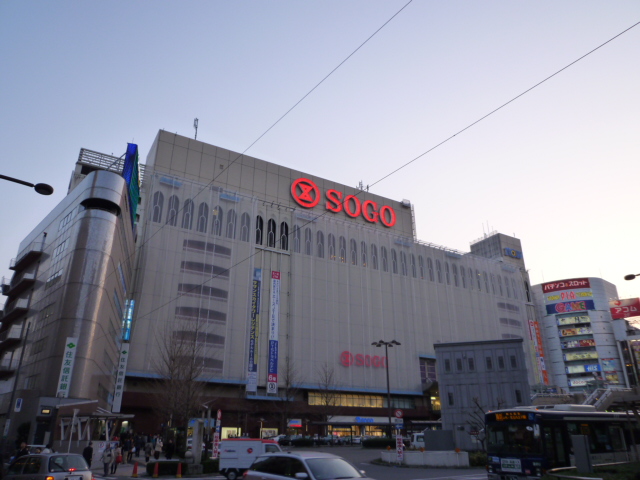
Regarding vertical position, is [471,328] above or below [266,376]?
above

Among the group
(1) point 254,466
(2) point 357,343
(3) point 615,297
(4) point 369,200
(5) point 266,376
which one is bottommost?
(1) point 254,466

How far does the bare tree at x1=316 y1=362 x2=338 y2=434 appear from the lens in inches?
2479

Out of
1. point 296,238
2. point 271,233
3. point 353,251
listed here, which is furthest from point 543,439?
point 353,251

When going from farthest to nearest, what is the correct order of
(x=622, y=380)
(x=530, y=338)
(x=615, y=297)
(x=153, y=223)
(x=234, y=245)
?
(x=615, y=297), (x=622, y=380), (x=530, y=338), (x=234, y=245), (x=153, y=223)

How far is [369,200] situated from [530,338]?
1672 inches

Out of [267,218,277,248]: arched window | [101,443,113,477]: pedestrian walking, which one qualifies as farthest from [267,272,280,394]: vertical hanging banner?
[101,443,113,477]: pedestrian walking

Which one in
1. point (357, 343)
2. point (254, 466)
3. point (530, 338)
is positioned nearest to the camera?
point (254, 466)

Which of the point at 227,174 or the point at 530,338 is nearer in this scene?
the point at 227,174

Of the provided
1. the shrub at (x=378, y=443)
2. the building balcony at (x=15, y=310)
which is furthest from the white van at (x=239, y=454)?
the building balcony at (x=15, y=310)

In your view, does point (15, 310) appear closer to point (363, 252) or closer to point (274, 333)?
point (274, 333)

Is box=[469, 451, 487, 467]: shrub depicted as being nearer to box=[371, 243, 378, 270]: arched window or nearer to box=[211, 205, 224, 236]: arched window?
box=[211, 205, 224, 236]: arched window

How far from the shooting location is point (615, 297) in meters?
118

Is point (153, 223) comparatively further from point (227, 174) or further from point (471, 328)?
point (471, 328)

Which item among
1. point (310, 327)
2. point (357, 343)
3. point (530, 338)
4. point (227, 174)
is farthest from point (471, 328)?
point (227, 174)
